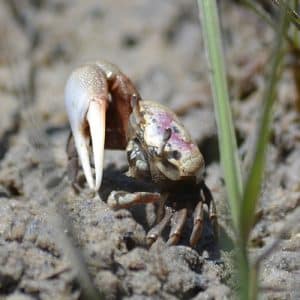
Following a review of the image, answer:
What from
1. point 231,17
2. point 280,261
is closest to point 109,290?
point 280,261

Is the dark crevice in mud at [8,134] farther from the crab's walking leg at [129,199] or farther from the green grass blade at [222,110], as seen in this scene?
the green grass blade at [222,110]

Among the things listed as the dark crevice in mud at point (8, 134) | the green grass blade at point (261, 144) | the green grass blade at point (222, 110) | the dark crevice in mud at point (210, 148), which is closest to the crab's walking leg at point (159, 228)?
the green grass blade at point (222, 110)

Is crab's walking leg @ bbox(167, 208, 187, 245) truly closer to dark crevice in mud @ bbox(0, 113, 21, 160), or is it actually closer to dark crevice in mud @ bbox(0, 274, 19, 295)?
dark crevice in mud @ bbox(0, 274, 19, 295)

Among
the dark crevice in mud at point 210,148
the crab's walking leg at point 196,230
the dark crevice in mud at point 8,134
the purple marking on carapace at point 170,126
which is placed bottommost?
the dark crevice in mud at point 210,148

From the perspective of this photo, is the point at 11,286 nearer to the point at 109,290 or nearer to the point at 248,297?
the point at 109,290

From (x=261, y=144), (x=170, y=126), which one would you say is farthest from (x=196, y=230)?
(x=261, y=144)

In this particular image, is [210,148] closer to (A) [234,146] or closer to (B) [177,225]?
(B) [177,225]

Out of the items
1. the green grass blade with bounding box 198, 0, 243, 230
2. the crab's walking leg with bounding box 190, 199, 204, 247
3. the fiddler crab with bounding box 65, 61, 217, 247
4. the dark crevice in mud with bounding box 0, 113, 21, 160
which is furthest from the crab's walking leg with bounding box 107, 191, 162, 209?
the dark crevice in mud with bounding box 0, 113, 21, 160
